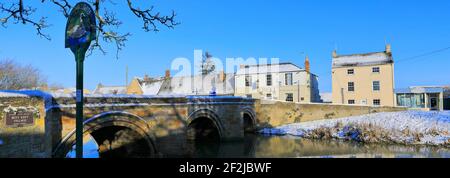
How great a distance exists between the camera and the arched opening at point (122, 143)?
13.5 m

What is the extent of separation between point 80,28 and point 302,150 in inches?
598

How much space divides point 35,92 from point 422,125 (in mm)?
21637

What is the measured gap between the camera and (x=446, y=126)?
1989cm

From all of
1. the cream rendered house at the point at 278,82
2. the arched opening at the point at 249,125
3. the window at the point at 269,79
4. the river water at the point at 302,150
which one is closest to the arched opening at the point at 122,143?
the river water at the point at 302,150

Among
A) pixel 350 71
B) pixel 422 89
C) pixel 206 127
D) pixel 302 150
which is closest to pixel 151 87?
pixel 206 127

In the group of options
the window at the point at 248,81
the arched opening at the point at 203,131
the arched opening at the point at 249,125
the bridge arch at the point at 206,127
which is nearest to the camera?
the bridge arch at the point at 206,127

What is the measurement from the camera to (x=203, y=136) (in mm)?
23016

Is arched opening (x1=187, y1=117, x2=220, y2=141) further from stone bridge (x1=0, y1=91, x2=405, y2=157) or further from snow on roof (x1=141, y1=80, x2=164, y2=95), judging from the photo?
snow on roof (x1=141, y1=80, x2=164, y2=95)

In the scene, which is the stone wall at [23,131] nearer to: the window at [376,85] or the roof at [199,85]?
the roof at [199,85]

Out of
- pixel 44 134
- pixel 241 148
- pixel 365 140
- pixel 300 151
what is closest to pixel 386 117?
pixel 365 140

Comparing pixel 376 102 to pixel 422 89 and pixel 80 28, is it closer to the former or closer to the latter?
pixel 422 89

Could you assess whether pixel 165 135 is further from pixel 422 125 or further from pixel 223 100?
pixel 422 125

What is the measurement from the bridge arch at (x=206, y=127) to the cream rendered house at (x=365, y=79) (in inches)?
731

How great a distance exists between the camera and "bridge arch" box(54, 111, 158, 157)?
435 inches
